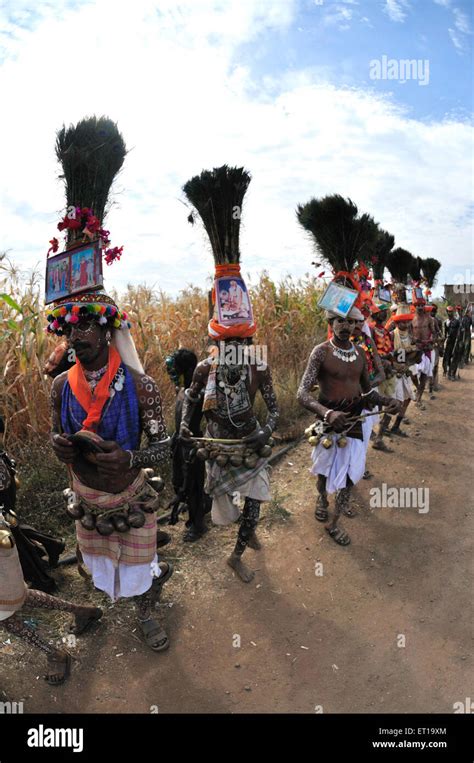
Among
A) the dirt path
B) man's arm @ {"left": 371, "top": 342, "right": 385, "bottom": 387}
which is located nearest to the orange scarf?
the dirt path

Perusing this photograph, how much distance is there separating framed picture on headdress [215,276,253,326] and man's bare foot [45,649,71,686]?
95.3 inches

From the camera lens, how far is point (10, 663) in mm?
3162

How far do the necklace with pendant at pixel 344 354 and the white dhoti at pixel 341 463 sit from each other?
2.35 ft

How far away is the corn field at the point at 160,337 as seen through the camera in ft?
16.9

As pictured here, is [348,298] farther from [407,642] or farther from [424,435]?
[424,435]

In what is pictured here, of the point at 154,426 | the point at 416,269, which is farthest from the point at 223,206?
the point at 416,269

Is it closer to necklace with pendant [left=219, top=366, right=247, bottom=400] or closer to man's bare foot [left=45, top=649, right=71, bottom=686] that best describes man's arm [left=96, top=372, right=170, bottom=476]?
necklace with pendant [left=219, top=366, right=247, bottom=400]

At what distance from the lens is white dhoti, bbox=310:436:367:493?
15.1ft

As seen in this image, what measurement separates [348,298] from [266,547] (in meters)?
2.38
